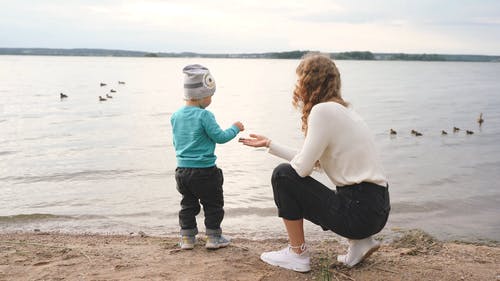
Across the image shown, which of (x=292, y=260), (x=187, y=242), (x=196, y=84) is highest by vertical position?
(x=196, y=84)

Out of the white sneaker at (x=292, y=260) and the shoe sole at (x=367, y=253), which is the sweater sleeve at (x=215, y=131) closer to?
the white sneaker at (x=292, y=260)

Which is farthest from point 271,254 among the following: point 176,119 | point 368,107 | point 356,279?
point 368,107

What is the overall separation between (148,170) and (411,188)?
20.0 ft

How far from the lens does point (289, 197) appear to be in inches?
183

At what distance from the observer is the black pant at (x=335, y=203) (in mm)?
4426

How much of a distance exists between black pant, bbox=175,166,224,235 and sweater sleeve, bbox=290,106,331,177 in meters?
1.16

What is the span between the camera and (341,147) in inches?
172

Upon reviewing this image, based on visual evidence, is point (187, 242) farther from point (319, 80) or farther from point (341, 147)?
point (319, 80)

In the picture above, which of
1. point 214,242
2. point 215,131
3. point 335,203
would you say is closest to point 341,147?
point 335,203

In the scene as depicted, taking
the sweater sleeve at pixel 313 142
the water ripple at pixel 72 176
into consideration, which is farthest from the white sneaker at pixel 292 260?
the water ripple at pixel 72 176

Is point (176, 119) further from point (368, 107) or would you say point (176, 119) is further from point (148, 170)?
point (368, 107)

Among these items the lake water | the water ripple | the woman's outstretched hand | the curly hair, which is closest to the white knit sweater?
the curly hair

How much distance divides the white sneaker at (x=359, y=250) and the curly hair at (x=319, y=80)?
1.24 metres

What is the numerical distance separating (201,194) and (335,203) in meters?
1.46
